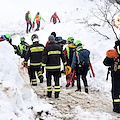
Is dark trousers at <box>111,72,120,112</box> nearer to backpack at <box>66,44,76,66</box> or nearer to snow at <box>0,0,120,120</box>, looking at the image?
snow at <box>0,0,120,120</box>

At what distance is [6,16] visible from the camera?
2527cm

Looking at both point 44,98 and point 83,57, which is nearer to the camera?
point 44,98

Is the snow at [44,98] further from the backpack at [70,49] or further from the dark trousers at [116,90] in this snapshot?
the backpack at [70,49]

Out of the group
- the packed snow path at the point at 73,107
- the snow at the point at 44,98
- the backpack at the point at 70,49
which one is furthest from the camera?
the backpack at the point at 70,49

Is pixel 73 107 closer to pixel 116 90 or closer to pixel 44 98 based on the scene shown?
pixel 44 98

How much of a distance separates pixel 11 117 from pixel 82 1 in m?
29.4

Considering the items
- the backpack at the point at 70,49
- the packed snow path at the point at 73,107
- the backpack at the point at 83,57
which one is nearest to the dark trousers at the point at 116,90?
the packed snow path at the point at 73,107

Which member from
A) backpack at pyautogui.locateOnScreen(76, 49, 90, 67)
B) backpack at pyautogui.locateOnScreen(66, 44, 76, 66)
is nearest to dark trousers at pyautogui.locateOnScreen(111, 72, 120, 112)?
backpack at pyautogui.locateOnScreen(76, 49, 90, 67)

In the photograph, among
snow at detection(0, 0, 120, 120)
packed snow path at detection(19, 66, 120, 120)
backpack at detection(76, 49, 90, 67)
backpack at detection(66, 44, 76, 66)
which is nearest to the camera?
snow at detection(0, 0, 120, 120)

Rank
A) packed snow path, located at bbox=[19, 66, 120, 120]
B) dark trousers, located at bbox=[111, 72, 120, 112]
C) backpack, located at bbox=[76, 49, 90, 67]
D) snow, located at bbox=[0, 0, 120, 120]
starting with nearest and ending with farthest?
1. snow, located at bbox=[0, 0, 120, 120]
2. packed snow path, located at bbox=[19, 66, 120, 120]
3. dark trousers, located at bbox=[111, 72, 120, 112]
4. backpack, located at bbox=[76, 49, 90, 67]

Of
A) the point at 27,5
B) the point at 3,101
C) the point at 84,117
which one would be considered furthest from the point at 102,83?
the point at 27,5

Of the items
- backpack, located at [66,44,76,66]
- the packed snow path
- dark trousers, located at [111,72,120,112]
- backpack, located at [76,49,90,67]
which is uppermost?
backpack, located at [66,44,76,66]

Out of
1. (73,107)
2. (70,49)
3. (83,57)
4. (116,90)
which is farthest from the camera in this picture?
(70,49)

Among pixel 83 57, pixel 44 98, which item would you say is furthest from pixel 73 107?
pixel 83 57
